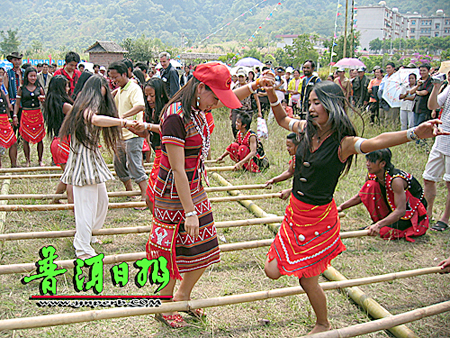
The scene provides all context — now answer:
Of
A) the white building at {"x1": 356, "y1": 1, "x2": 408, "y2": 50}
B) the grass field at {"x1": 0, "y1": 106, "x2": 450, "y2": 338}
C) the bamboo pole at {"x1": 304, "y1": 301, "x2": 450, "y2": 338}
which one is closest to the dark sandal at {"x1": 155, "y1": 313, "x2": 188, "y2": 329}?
the grass field at {"x1": 0, "y1": 106, "x2": 450, "y2": 338}

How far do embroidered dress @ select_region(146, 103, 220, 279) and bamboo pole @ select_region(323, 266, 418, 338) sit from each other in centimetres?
126

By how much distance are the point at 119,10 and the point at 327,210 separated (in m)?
151

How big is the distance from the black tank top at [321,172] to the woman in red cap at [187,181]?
1.83ft

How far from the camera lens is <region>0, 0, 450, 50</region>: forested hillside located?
101m

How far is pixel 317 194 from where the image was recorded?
2.34 m

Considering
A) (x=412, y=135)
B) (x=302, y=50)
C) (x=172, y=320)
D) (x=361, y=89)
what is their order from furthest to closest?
1. (x=302, y=50)
2. (x=361, y=89)
3. (x=172, y=320)
4. (x=412, y=135)

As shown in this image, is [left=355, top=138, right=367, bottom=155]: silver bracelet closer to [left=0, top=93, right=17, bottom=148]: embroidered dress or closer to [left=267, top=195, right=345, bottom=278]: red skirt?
[left=267, top=195, right=345, bottom=278]: red skirt

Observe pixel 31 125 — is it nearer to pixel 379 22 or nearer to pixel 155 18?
pixel 379 22

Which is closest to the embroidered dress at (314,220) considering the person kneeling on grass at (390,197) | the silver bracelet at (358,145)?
the silver bracelet at (358,145)

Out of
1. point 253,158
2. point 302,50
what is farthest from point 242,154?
point 302,50

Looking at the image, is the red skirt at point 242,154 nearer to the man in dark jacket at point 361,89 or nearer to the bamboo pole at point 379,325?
the bamboo pole at point 379,325

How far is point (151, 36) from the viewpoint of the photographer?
11975 centimetres

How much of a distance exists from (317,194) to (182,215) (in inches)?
33.2

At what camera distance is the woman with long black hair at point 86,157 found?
329 cm
